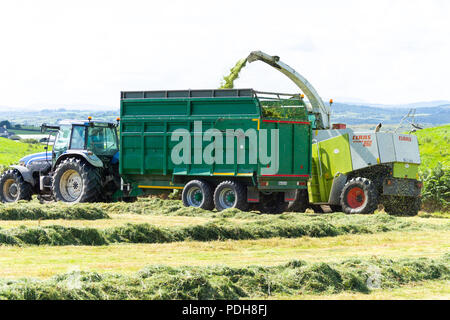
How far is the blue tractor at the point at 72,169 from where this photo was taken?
67.8 ft

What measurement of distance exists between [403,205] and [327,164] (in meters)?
2.42

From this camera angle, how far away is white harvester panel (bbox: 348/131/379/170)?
64.3 feet

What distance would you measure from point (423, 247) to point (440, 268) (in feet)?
9.88

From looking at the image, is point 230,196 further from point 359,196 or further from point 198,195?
point 359,196

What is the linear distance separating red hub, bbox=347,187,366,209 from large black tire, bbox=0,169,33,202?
9298 millimetres

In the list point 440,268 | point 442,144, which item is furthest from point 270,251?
point 442,144

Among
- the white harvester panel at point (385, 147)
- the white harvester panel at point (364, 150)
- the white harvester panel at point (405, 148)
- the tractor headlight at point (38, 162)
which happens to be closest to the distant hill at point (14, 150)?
the tractor headlight at point (38, 162)

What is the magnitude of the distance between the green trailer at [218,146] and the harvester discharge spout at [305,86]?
8.13 ft

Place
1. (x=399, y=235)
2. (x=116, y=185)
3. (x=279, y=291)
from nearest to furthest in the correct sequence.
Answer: (x=279, y=291)
(x=399, y=235)
(x=116, y=185)

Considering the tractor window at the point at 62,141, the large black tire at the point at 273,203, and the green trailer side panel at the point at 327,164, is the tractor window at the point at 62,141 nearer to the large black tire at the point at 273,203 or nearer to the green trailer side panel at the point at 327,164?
the large black tire at the point at 273,203

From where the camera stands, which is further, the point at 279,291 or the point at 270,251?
the point at 270,251

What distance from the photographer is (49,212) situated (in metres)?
16.4

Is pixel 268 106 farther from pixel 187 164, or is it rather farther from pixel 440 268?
pixel 440 268

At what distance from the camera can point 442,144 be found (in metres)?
30.2
